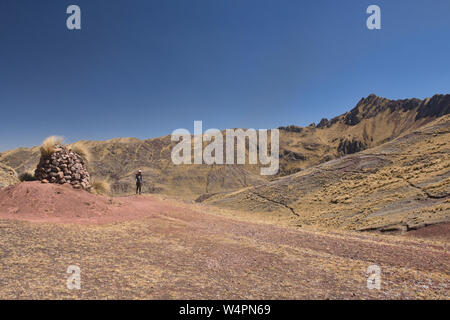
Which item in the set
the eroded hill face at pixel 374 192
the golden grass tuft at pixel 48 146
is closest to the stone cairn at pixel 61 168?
the golden grass tuft at pixel 48 146

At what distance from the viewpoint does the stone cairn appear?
11.2 m

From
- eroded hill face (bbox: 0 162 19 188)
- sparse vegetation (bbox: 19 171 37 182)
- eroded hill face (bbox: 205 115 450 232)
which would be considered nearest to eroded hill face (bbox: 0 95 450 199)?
eroded hill face (bbox: 205 115 450 232)

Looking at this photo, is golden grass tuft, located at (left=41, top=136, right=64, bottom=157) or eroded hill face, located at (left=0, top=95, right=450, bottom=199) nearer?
golden grass tuft, located at (left=41, top=136, right=64, bottom=157)

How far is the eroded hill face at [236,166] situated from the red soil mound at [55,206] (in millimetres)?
58054

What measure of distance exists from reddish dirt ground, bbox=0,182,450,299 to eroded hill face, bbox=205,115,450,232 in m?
4.74

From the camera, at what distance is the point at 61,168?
11.4m

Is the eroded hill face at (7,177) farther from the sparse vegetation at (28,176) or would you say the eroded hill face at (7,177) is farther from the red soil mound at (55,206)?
the red soil mound at (55,206)

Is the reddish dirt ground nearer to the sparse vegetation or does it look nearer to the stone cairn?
the stone cairn

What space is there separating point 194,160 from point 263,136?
4248 centimetres

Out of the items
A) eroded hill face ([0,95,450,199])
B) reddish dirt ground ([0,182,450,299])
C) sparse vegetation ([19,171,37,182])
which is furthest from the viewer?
eroded hill face ([0,95,450,199])

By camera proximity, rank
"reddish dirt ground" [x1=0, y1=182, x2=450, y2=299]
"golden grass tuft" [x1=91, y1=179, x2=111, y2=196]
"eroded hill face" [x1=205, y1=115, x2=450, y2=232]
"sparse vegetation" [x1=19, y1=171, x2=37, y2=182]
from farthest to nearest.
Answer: "eroded hill face" [x1=205, y1=115, x2=450, y2=232] → "golden grass tuft" [x1=91, y1=179, x2=111, y2=196] → "sparse vegetation" [x1=19, y1=171, x2=37, y2=182] → "reddish dirt ground" [x1=0, y1=182, x2=450, y2=299]

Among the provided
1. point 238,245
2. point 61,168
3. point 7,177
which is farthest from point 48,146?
point 238,245

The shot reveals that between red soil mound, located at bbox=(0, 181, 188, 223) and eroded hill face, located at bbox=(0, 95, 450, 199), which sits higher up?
eroded hill face, located at bbox=(0, 95, 450, 199)

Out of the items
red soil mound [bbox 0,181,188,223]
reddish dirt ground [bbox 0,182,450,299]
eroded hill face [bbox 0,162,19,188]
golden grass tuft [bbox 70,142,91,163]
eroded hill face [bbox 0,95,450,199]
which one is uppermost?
eroded hill face [bbox 0,95,450,199]
